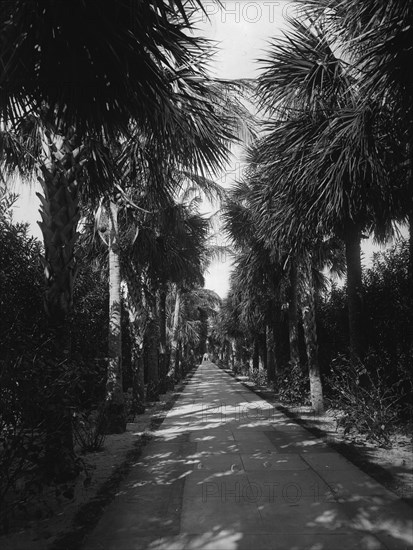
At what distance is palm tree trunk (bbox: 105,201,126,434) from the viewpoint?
9.16m

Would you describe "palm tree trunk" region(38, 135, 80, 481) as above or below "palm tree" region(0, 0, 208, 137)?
below

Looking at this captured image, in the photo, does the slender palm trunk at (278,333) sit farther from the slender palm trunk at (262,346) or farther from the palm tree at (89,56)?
the palm tree at (89,56)

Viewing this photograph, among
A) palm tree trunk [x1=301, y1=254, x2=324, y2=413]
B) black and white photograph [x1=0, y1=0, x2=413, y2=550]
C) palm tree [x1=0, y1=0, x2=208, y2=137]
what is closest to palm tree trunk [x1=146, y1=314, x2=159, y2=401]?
black and white photograph [x1=0, y1=0, x2=413, y2=550]

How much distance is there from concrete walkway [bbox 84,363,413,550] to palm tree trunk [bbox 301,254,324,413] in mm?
3430

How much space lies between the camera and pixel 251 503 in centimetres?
444

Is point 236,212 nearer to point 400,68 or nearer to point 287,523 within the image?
point 400,68

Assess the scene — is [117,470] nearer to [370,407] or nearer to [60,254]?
[60,254]

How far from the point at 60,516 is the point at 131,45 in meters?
4.36

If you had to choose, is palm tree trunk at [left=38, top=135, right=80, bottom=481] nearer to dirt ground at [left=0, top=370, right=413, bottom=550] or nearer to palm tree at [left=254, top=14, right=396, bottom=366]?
dirt ground at [left=0, top=370, right=413, bottom=550]

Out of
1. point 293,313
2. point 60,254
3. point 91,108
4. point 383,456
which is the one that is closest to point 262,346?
point 293,313

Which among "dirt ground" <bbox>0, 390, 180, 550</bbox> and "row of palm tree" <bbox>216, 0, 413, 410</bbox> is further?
"row of palm tree" <bbox>216, 0, 413, 410</bbox>

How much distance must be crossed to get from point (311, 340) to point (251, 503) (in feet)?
24.0

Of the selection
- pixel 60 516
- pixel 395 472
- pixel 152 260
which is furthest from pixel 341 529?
pixel 152 260

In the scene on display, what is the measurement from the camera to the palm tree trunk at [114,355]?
30.1 feet
